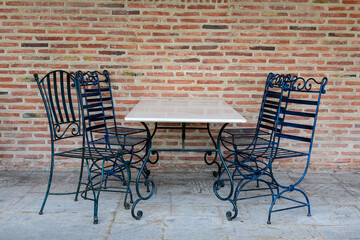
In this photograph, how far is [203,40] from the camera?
151 inches

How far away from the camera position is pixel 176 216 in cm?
280

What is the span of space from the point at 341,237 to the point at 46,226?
6.98ft

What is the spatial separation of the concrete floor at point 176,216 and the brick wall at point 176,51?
33.9 inches

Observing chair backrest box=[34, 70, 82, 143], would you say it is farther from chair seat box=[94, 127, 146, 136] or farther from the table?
the table

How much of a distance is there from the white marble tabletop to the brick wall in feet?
1.05

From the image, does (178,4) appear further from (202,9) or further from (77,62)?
(77,62)

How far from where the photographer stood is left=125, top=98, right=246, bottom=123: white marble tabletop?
260 cm

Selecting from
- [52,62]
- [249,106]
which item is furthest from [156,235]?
[52,62]

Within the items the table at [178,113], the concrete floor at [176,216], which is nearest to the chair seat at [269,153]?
the table at [178,113]

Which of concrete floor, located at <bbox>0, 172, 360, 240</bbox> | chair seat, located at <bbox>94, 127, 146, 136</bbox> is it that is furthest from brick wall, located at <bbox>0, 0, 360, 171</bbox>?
concrete floor, located at <bbox>0, 172, 360, 240</bbox>

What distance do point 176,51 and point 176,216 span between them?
1848 mm

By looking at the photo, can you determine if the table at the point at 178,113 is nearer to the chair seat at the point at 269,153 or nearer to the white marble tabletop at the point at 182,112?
the white marble tabletop at the point at 182,112

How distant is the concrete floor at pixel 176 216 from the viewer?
252cm

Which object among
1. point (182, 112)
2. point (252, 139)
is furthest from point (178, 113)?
point (252, 139)
